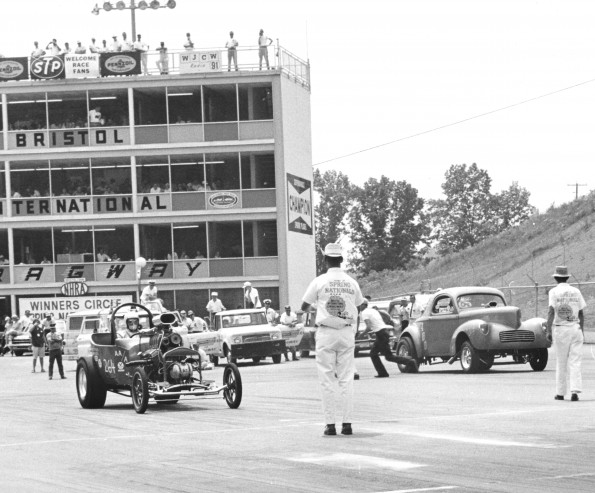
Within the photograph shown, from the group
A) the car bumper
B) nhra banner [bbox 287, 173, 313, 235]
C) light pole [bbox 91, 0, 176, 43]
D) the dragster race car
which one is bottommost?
the car bumper

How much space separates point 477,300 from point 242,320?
12.0 m

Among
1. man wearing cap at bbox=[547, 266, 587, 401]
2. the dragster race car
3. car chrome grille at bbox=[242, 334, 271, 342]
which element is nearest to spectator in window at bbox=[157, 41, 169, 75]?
car chrome grille at bbox=[242, 334, 271, 342]

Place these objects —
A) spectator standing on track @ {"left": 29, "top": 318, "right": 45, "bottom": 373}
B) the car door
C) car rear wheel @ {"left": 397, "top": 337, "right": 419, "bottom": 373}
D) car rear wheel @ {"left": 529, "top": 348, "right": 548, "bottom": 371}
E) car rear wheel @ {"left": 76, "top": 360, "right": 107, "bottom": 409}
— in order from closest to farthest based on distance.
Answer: car rear wheel @ {"left": 76, "top": 360, "right": 107, "bottom": 409} < car rear wheel @ {"left": 529, "top": 348, "right": 548, "bottom": 371} < the car door < car rear wheel @ {"left": 397, "top": 337, "right": 419, "bottom": 373} < spectator standing on track @ {"left": 29, "top": 318, "right": 45, "bottom": 373}

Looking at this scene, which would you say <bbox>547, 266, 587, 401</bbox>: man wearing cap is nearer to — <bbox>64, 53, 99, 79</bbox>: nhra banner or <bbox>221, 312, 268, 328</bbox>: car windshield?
<bbox>221, 312, 268, 328</bbox>: car windshield

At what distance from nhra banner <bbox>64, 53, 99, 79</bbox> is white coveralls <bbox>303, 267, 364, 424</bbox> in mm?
48060

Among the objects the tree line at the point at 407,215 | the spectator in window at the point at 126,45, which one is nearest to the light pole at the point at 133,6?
the spectator in window at the point at 126,45

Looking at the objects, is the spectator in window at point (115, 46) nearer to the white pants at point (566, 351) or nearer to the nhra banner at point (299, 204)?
the nhra banner at point (299, 204)

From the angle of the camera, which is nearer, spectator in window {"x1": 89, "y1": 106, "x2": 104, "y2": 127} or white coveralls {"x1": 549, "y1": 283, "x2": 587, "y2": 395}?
white coveralls {"x1": 549, "y1": 283, "x2": 587, "y2": 395}

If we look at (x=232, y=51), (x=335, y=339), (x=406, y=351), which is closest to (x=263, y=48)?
(x=232, y=51)

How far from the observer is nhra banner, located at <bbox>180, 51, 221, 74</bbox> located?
59.2 meters

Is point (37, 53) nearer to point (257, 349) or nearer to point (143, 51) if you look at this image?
point (143, 51)

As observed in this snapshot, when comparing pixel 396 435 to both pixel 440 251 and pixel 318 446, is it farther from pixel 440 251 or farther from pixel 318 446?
pixel 440 251

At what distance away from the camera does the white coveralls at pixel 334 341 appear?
534 inches

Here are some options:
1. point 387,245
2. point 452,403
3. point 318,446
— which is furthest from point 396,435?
point 387,245
